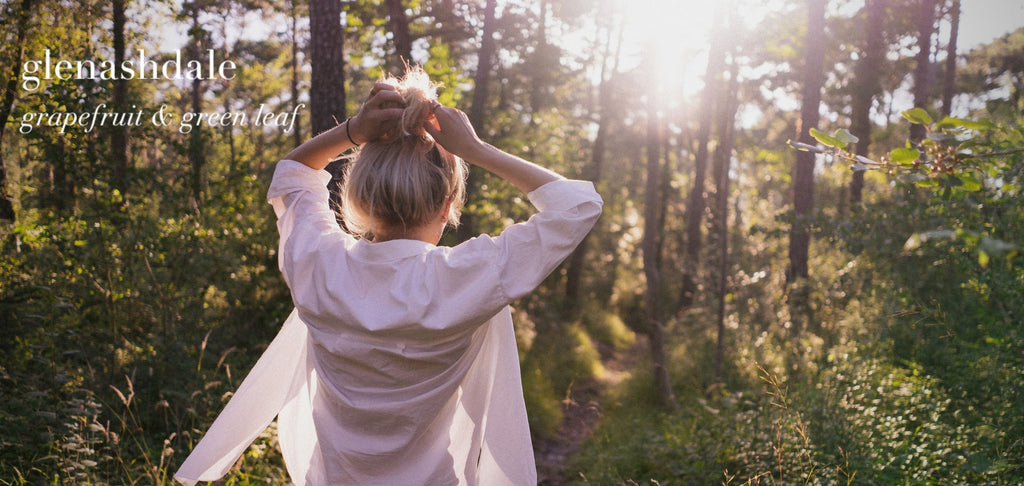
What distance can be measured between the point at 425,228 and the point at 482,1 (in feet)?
35.9

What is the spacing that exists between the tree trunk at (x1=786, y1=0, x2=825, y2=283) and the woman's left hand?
928 centimetres

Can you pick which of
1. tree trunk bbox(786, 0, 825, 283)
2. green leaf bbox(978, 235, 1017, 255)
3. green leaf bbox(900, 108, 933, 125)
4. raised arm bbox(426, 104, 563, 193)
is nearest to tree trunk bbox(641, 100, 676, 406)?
tree trunk bbox(786, 0, 825, 283)

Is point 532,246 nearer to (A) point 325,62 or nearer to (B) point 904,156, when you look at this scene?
(B) point 904,156

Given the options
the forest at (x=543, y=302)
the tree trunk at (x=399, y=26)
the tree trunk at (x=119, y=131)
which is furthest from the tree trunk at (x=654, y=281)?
the tree trunk at (x=119, y=131)

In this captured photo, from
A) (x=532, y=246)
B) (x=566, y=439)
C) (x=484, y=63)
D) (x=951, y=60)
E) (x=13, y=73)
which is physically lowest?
(x=566, y=439)

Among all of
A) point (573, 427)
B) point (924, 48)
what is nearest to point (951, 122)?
point (573, 427)

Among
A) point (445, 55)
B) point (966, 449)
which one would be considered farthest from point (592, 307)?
point (966, 449)

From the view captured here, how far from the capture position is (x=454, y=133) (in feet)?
6.25

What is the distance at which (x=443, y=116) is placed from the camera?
1.92m

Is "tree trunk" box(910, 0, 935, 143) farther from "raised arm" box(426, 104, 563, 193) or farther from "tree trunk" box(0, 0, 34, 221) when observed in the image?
"tree trunk" box(0, 0, 34, 221)

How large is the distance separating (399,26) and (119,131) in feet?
16.3

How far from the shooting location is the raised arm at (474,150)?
190cm

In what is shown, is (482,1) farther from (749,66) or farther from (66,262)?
(749,66)

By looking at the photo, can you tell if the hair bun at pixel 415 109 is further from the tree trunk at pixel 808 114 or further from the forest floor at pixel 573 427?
the tree trunk at pixel 808 114
